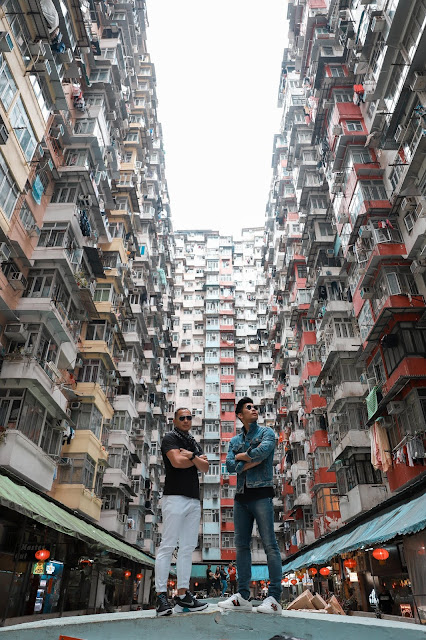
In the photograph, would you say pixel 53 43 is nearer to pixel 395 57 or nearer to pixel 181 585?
pixel 395 57

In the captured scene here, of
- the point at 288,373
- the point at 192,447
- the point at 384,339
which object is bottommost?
the point at 192,447

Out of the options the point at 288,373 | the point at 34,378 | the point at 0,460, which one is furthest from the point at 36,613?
the point at 288,373

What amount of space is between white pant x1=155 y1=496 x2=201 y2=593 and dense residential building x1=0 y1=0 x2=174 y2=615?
11495 millimetres

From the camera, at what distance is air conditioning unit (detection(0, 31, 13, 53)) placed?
14994 mm

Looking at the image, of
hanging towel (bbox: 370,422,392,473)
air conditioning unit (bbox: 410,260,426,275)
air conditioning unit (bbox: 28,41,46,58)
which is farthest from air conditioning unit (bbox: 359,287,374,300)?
air conditioning unit (bbox: 28,41,46,58)

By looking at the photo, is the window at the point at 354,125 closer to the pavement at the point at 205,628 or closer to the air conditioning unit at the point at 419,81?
the air conditioning unit at the point at 419,81

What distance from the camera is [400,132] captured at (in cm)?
2016

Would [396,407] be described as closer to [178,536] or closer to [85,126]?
[178,536]

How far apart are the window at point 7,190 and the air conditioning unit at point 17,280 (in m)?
2.74

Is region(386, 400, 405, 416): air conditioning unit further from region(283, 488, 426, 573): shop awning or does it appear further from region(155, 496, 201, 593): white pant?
region(155, 496, 201, 593): white pant

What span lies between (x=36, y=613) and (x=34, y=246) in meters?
14.3

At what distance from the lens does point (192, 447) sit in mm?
6043

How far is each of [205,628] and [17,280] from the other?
1665 centimetres

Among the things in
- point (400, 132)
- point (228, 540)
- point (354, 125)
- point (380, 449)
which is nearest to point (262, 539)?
point (380, 449)
